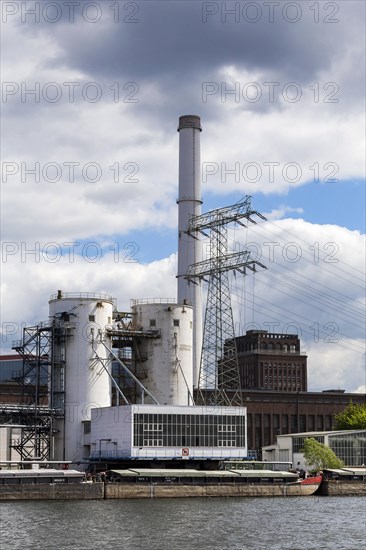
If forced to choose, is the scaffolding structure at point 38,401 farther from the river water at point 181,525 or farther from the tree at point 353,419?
the tree at point 353,419

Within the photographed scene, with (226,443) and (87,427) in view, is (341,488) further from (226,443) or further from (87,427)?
(87,427)

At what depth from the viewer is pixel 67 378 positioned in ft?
444

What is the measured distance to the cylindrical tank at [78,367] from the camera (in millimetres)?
134625

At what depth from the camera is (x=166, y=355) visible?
145000 mm

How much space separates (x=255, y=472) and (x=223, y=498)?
8365mm

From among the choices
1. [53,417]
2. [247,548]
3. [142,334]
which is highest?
[142,334]

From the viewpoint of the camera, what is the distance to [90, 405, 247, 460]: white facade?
126562mm

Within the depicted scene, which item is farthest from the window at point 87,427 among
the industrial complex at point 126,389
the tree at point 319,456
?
the tree at point 319,456

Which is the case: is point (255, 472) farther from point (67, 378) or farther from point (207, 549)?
point (207, 549)

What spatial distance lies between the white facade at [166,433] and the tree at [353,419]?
36209 millimetres

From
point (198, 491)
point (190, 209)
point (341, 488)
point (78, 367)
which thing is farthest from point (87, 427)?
point (190, 209)

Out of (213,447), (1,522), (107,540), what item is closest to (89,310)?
(213,447)

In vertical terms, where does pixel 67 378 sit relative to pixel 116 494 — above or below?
above

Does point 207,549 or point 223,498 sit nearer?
point 207,549
